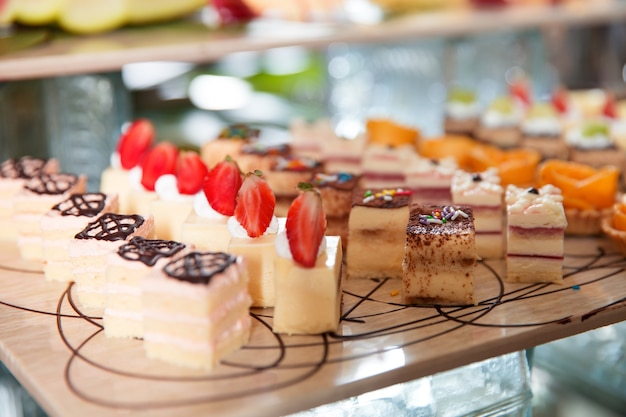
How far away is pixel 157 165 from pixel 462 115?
85.0 inches

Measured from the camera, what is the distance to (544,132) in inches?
175

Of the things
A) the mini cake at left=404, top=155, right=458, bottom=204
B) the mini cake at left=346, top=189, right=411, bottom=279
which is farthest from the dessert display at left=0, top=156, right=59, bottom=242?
the mini cake at left=404, top=155, right=458, bottom=204

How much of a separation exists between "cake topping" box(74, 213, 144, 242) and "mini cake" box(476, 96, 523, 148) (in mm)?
2396

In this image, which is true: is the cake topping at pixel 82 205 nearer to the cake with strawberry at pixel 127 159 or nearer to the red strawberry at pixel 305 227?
the cake with strawberry at pixel 127 159

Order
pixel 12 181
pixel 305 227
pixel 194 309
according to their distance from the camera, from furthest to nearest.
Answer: pixel 12 181
pixel 305 227
pixel 194 309

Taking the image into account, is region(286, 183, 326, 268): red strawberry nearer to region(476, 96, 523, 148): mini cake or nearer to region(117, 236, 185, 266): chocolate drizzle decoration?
region(117, 236, 185, 266): chocolate drizzle decoration

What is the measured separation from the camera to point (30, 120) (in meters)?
3.86

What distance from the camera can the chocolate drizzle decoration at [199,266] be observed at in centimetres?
234

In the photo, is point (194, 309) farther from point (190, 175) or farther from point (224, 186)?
point (190, 175)

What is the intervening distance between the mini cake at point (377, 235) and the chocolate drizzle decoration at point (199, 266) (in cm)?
73

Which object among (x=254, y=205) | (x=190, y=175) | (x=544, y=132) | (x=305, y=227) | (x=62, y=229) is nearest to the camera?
(x=305, y=227)

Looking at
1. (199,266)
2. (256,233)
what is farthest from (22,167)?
(199,266)

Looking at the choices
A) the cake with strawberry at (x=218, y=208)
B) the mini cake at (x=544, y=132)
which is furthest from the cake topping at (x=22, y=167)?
the mini cake at (x=544, y=132)

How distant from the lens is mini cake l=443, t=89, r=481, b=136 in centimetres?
477
